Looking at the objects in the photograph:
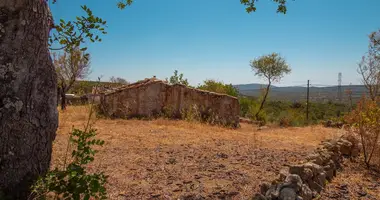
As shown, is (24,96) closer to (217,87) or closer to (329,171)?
(329,171)

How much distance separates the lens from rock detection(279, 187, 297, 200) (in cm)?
257

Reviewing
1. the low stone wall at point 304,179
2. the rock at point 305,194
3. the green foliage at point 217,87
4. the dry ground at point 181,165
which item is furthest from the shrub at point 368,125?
the green foliage at point 217,87

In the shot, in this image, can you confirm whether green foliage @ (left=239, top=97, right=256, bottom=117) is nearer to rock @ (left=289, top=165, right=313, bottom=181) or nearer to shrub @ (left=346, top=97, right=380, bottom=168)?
shrub @ (left=346, top=97, right=380, bottom=168)

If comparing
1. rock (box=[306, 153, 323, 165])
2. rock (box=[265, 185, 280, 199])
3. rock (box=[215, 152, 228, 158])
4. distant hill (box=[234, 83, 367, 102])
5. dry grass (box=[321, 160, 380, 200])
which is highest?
distant hill (box=[234, 83, 367, 102])

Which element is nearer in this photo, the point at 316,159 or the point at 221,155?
the point at 316,159

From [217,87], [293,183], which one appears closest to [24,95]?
[293,183]

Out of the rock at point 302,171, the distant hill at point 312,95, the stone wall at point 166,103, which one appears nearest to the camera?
the rock at point 302,171

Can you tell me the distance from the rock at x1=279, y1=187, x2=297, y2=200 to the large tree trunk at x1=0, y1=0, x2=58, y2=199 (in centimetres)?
218

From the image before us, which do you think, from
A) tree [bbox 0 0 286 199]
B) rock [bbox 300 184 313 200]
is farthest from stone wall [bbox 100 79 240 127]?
tree [bbox 0 0 286 199]

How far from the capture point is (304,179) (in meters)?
3.17

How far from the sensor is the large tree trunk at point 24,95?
1.90 m

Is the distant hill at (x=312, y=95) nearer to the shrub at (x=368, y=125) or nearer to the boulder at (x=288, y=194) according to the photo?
the shrub at (x=368, y=125)

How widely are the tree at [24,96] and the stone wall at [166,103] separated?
729cm

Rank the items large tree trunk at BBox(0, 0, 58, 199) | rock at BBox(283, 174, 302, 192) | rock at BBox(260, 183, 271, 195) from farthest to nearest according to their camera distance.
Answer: rock at BBox(260, 183, 271, 195) → rock at BBox(283, 174, 302, 192) → large tree trunk at BBox(0, 0, 58, 199)
